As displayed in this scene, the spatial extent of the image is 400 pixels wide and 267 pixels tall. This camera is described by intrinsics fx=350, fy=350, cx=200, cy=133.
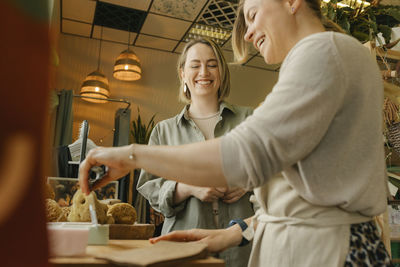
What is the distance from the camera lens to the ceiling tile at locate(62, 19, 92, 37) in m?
5.22

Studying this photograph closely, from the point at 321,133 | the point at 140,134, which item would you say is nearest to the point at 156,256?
the point at 321,133

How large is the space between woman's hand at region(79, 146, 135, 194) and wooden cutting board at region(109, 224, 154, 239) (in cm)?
20

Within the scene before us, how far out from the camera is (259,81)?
6758 millimetres

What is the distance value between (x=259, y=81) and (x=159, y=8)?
280 cm

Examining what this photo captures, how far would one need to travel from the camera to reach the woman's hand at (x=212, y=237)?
0.84 metres

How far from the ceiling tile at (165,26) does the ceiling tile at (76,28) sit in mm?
875

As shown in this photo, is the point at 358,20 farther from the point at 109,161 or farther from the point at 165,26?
the point at 165,26

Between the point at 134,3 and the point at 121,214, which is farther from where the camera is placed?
the point at 134,3

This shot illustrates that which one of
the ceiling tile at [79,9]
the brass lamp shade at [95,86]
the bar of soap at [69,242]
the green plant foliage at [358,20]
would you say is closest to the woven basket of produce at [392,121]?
the green plant foliage at [358,20]

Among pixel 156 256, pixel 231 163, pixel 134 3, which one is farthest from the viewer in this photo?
pixel 134 3

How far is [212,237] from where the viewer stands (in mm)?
908

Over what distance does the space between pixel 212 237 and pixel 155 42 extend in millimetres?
5238

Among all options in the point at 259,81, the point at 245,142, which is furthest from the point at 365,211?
the point at 259,81

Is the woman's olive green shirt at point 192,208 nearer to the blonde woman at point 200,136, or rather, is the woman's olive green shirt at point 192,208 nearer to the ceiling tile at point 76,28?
the blonde woman at point 200,136
